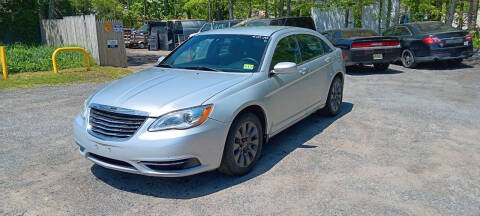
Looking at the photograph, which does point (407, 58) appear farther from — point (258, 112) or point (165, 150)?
point (165, 150)

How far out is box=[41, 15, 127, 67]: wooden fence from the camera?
1353cm

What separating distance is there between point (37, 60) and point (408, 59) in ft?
39.2

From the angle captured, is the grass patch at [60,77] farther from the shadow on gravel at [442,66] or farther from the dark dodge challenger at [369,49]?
the shadow on gravel at [442,66]

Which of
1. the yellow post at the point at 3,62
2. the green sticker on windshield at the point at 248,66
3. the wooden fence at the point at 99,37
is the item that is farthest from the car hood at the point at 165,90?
the wooden fence at the point at 99,37

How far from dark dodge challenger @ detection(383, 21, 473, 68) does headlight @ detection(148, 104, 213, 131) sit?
10326mm

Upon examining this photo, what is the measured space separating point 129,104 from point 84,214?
108 cm

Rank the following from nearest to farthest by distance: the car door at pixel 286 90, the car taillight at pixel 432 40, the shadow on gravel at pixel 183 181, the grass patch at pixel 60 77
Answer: the shadow on gravel at pixel 183 181 < the car door at pixel 286 90 < the grass patch at pixel 60 77 < the car taillight at pixel 432 40

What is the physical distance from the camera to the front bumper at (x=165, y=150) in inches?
142

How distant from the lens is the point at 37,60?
12.7m

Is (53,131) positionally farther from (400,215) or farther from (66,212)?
(400,215)

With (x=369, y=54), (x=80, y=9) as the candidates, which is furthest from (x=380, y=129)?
(x=80, y=9)

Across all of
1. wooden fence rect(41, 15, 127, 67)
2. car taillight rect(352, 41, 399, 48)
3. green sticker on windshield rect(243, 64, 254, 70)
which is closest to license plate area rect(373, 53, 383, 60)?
A: car taillight rect(352, 41, 399, 48)

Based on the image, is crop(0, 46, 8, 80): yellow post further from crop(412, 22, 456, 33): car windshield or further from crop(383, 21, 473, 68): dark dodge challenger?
crop(412, 22, 456, 33): car windshield

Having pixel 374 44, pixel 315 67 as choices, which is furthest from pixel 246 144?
pixel 374 44
